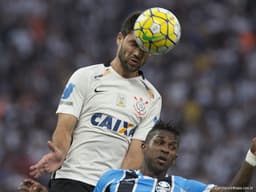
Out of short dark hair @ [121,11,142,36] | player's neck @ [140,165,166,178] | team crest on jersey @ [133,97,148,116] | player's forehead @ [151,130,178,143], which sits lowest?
player's neck @ [140,165,166,178]

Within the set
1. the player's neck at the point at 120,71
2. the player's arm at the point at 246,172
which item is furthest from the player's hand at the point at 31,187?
the player's arm at the point at 246,172

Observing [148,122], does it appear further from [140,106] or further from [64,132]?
[64,132]

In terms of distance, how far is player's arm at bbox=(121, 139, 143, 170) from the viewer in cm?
808

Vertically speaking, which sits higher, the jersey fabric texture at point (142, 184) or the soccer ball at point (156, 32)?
the soccer ball at point (156, 32)

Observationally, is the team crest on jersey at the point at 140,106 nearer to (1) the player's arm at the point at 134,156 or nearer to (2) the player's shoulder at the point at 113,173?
(1) the player's arm at the point at 134,156

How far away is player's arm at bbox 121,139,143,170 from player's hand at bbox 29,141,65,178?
0.68 meters

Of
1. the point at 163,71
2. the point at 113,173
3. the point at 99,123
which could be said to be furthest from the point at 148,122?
the point at 163,71

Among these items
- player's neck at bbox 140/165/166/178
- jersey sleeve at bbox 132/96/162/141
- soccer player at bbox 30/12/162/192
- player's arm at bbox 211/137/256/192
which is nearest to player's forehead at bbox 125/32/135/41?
soccer player at bbox 30/12/162/192

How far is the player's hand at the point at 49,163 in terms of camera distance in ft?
24.0

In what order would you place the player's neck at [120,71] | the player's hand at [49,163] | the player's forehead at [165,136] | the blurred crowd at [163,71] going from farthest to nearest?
the blurred crowd at [163,71] → the player's neck at [120,71] → the player's forehead at [165,136] → the player's hand at [49,163]

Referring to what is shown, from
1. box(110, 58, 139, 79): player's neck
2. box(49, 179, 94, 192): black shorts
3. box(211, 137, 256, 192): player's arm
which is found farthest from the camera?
box(110, 58, 139, 79): player's neck

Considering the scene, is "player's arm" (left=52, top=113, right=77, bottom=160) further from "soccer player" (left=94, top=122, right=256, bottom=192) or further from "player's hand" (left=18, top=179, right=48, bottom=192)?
"soccer player" (left=94, top=122, right=256, bottom=192)

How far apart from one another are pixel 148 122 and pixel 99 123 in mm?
386

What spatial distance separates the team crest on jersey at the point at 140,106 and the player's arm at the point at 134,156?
204mm
